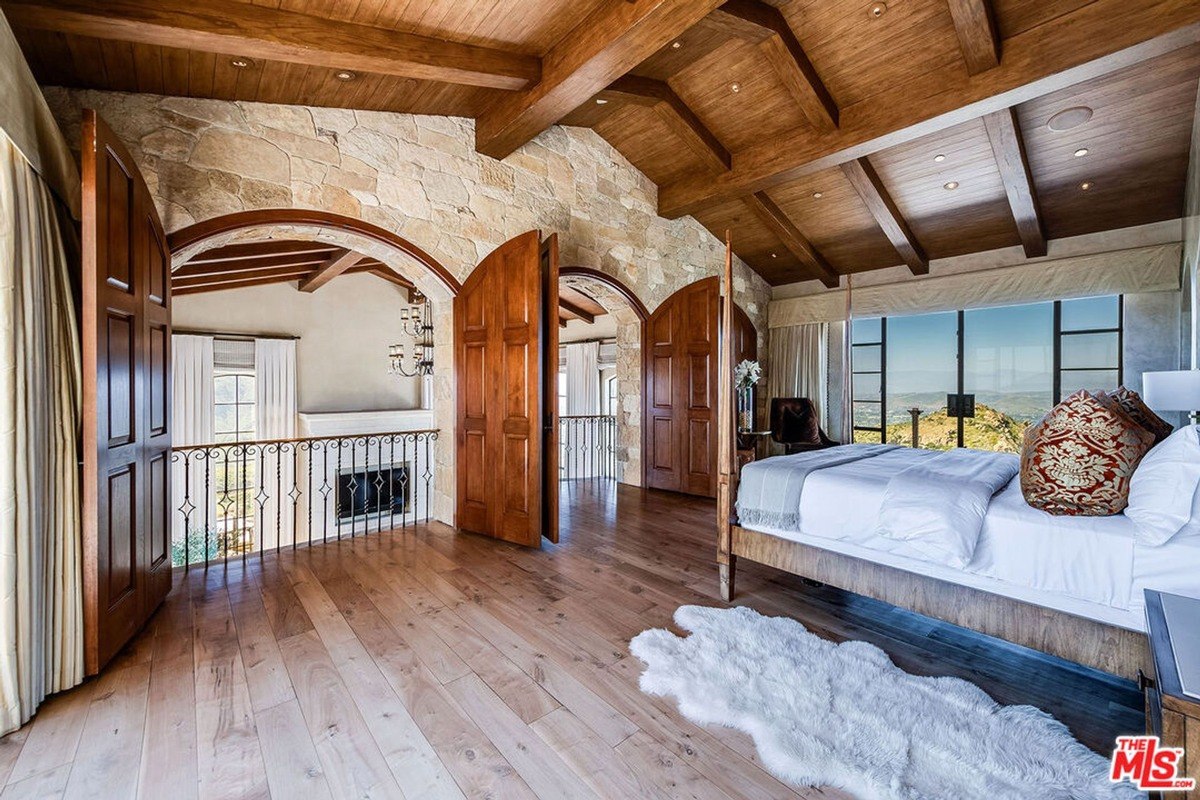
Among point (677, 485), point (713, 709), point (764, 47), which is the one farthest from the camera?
point (677, 485)

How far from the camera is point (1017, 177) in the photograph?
4.56m

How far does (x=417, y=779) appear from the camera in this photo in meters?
1.64

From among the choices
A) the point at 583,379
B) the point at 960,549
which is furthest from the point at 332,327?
the point at 960,549

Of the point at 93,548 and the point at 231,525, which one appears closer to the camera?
the point at 93,548

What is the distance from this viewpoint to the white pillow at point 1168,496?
65.2 inches

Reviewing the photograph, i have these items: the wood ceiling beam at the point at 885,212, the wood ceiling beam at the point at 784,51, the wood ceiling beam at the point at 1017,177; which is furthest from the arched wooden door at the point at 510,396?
the wood ceiling beam at the point at 1017,177

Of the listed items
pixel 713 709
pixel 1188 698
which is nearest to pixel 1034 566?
pixel 1188 698

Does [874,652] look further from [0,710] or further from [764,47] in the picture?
[764,47]

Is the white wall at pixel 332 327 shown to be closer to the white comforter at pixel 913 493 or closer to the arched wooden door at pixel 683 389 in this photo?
the arched wooden door at pixel 683 389

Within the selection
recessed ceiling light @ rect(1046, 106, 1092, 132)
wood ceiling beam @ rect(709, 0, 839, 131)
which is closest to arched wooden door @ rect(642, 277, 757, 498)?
wood ceiling beam @ rect(709, 0, 839, 131)

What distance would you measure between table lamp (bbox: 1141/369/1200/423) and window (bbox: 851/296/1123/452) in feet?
10.9

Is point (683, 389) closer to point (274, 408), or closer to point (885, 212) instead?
point (885, 212)

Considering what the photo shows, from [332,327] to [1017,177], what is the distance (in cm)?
892

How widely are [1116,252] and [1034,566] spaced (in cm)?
519
